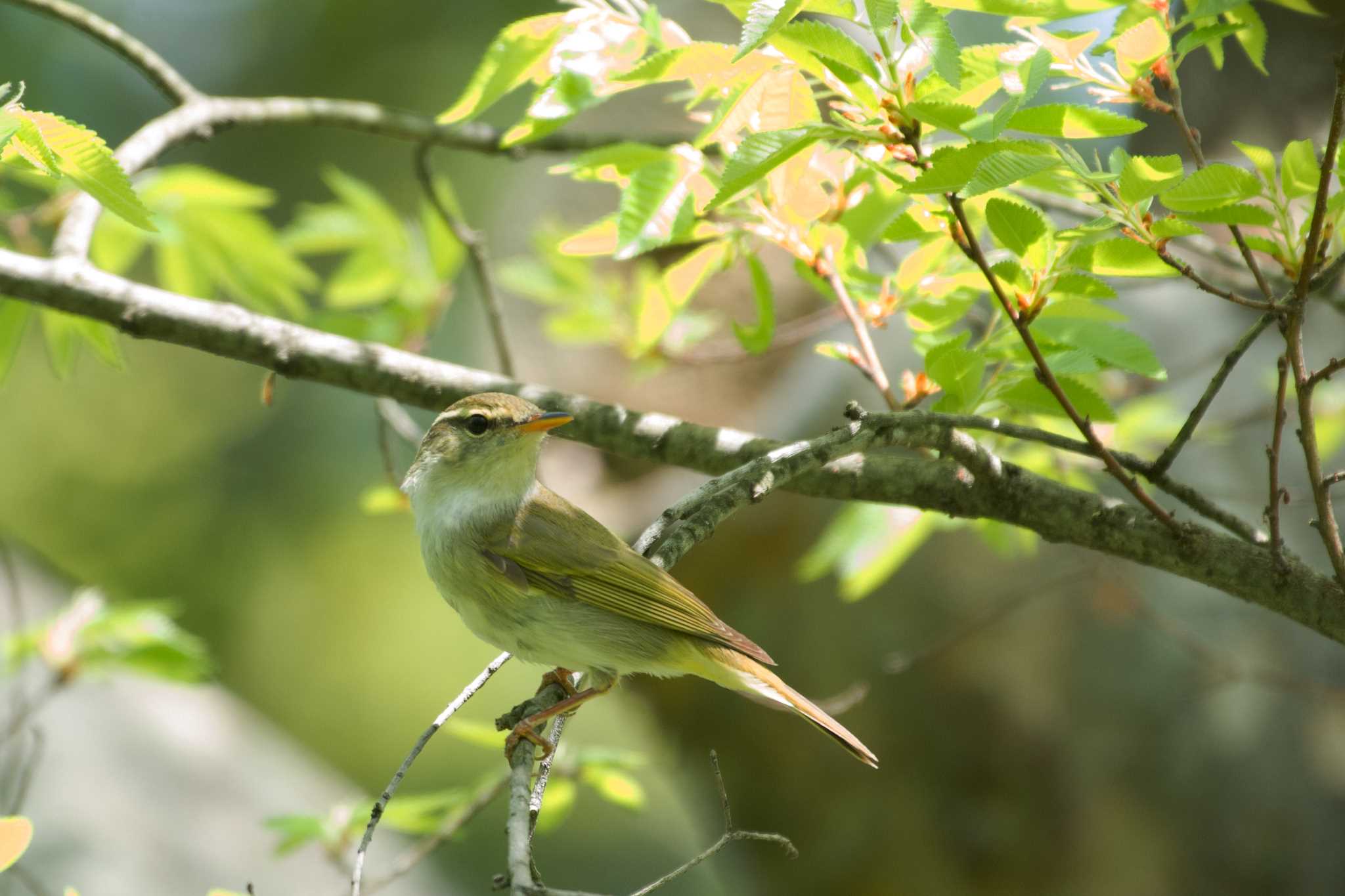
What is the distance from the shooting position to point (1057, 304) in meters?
2.25

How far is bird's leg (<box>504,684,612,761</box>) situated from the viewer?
2355 mm

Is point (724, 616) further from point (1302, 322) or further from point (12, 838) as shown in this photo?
point (12, 838)

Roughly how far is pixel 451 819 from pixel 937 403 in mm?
2019

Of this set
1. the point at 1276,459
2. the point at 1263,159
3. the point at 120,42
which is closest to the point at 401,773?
the point at 1276,459

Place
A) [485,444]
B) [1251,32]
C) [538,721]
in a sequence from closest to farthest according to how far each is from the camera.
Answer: [1251,32] < [538,721] < [485,444]

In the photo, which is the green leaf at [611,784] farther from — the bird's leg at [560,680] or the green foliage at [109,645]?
the green foliage at [109,645]

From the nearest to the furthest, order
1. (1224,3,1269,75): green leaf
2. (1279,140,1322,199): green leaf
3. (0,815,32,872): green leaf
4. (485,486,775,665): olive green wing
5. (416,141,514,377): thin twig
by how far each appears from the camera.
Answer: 1. (0,815,32,872): green leaf
2. (1279,140,1322,199): green leaf
3. (1224,3,1269,75): green leaf
4. (485,486,775,665): olive green wing
5. (416,141,514,377): thin twig

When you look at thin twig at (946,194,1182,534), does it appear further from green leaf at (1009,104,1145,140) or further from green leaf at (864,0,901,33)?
green leaf at (864,0,901,33)

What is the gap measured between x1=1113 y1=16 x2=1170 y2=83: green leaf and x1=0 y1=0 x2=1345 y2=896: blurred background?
5.52 feet

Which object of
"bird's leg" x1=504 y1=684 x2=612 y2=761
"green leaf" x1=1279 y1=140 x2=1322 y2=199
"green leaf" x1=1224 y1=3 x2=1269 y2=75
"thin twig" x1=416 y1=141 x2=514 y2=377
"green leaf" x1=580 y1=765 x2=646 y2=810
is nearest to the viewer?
"green leaf" x1=1279 y1=140 x2=1322 y2=199

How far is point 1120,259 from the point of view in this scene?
1.96 metres

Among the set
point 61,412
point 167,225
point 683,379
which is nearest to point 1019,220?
point 167,225

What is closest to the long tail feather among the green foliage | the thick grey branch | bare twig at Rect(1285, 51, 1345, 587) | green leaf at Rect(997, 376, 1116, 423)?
the thick grey branch

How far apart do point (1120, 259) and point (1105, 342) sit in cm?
25
